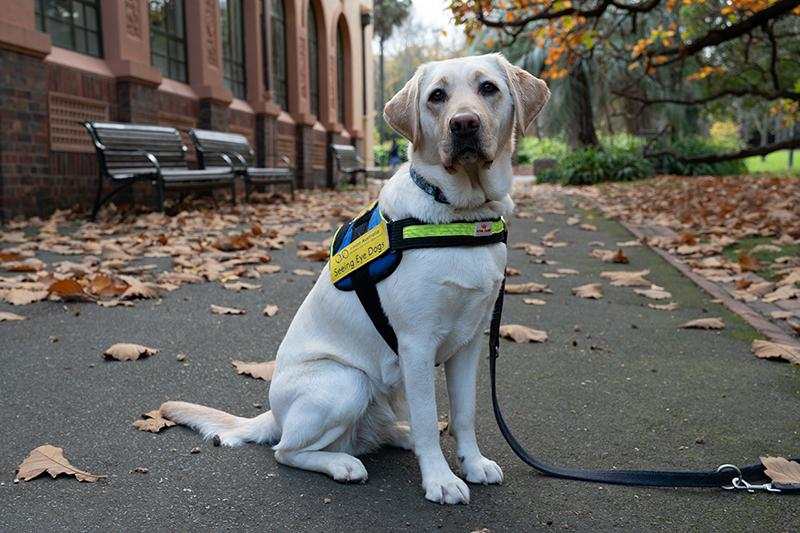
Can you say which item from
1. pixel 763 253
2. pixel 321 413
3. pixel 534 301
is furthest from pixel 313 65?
pixel 321 413

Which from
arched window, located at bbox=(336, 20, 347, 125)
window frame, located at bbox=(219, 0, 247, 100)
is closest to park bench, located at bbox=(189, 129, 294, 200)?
window frame, located at bbox=(219, 0, 247, 100)

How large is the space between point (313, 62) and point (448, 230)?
21.2m

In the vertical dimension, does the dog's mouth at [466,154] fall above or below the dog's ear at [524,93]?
below

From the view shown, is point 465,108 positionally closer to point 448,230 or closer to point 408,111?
point 408,111

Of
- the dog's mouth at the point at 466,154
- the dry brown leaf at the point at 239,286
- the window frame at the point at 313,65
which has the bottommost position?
the dry brown leaf at the point at 239,286

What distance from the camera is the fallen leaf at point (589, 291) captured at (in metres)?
5.44

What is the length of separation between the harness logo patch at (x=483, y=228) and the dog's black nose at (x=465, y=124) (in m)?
0.29

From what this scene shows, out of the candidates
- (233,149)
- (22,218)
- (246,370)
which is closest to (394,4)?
(233,149)

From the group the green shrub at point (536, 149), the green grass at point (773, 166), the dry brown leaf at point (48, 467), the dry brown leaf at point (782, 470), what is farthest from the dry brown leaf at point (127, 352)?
the green shrub at point (536, 149)

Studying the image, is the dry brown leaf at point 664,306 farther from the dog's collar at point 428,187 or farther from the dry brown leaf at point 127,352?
the dry brown leaf at point 127,352

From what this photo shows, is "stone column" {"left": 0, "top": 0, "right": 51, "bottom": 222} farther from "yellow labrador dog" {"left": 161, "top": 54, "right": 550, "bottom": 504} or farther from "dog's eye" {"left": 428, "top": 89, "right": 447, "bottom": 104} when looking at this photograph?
"dog's eye" {"left": 428, "top": 89, "right": 447, "bottom": 104}

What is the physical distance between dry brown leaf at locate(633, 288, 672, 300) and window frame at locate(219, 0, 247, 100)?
12.9m

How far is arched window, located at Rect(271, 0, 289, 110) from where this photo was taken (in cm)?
1891

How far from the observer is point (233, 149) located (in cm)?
1359
